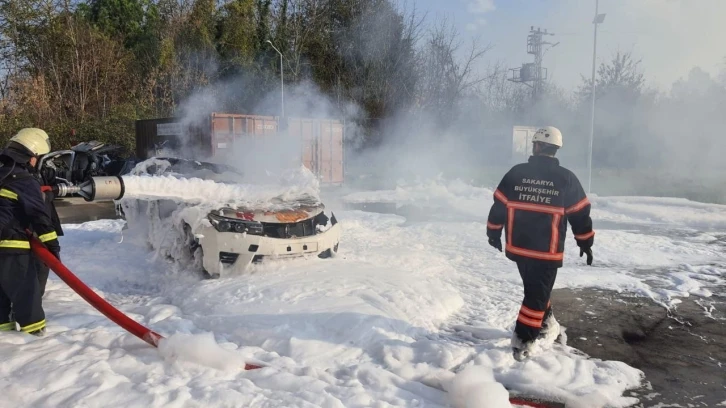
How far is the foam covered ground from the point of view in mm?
2943

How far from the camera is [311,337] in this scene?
3840 mm

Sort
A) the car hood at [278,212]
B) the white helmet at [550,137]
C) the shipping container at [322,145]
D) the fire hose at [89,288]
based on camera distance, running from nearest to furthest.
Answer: the fire hose at [89,288], the white helmet at [550,137], the car hood at [278,212], the shipping container at [322,145]

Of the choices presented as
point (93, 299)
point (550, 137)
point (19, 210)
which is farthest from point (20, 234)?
point (550, 137)

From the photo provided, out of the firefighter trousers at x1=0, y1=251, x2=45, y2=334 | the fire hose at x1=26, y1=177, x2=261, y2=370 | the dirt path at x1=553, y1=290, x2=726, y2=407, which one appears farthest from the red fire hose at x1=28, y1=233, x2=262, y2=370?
the dirt path at x1=553, y1=290, x2=726, y2=407

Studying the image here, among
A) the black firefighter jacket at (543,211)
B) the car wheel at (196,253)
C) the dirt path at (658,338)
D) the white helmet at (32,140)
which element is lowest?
the dirt path at (658,338)

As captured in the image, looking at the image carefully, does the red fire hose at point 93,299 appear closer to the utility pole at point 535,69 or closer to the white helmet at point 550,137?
the white helmet at point 550,137

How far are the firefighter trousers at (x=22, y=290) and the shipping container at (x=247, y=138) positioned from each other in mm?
8369

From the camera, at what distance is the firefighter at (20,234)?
3.65m

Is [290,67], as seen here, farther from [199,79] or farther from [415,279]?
[415,279]

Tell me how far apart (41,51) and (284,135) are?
15.9m

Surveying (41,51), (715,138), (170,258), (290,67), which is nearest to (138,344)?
(170,258)

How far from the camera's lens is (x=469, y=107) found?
3072cm

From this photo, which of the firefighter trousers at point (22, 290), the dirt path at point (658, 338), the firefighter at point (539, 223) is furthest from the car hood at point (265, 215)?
the dirt path at point (658, 338)

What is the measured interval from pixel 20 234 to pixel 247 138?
10691 millimetres
